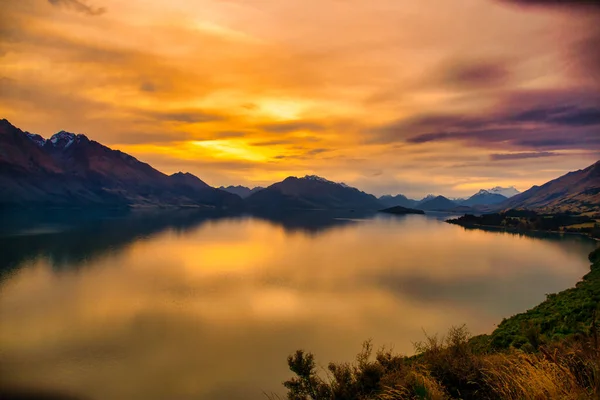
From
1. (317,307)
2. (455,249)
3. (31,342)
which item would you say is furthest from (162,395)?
(455,249)

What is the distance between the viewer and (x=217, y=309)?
4025cm

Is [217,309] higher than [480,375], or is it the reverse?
[480,375]

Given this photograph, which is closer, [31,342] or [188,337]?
[31,342]

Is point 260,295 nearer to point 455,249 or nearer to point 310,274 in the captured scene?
point 310,274

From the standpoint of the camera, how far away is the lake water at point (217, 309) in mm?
25344

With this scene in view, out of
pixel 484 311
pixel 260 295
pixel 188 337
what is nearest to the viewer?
pixel 188 337

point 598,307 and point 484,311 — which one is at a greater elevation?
point 598,307

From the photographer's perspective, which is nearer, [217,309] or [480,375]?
[480,375]

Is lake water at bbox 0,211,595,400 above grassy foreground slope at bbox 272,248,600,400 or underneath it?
underneath

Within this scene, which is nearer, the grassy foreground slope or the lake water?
the grassy foreground slope

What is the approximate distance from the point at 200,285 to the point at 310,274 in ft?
61.7

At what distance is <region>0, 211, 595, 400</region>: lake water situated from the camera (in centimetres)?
2534

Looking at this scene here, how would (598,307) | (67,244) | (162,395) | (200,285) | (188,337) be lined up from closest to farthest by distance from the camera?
(162,395), (598,307), (188,337), (200,285), (67,244)

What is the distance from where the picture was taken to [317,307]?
135 ft
